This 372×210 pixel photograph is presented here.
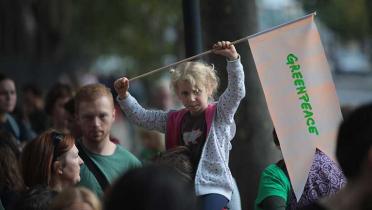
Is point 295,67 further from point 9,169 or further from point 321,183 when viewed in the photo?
point 9,169

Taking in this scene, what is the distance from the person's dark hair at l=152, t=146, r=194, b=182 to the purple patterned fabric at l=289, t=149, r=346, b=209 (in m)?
0.57

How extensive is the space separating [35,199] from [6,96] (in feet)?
13.5

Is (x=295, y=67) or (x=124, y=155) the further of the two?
(x=124, y=155)

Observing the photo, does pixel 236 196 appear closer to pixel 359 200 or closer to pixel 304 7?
pixel 359 200

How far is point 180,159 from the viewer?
5188 mm

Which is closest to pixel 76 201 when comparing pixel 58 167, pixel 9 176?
pixel 58 167

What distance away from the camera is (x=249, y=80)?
24.2 feet

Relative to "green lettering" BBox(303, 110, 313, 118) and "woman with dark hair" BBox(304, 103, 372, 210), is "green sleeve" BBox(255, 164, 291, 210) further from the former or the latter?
"woman with dark hair" BBox(304, 103, 372, 210)

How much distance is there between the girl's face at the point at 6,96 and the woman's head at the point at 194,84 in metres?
3.35

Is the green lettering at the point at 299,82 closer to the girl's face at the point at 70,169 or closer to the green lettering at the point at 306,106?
the green lettering at the point at 306,106

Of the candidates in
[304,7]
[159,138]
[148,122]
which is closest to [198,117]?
[148,122]

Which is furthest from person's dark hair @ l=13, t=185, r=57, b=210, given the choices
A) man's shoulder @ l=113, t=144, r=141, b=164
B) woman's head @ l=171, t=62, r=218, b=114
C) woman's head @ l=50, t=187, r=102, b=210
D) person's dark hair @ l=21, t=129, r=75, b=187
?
man's shoulder @ l=113, t=144, r=141, b=164

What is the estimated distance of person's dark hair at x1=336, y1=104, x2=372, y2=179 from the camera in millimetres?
3379

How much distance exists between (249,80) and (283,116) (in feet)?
6.23
